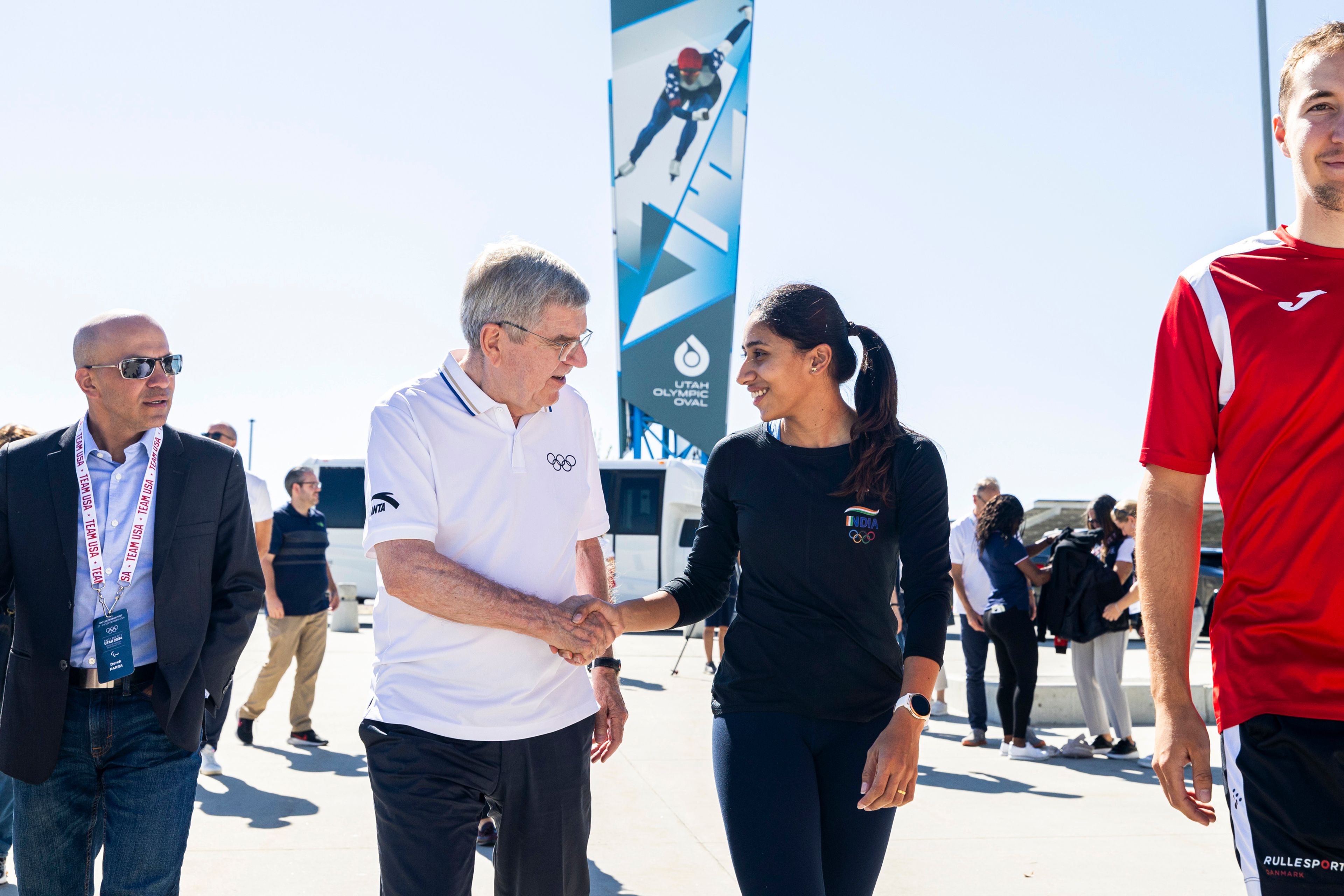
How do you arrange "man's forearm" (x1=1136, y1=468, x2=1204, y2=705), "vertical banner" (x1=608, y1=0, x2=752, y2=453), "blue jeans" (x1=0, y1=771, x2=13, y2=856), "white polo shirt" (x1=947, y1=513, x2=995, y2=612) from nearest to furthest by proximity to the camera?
"man's forearm" (x1=1136, y1=468, x2=1204, y2=705), "blue jeans" (x1=0, y1=771, x2=13, y2=856), "white polo shirt" (x1=947, y1=513, x2=995, y2=612), "vertical banner" (x1=608, y1=0, x2=752, y2=453)

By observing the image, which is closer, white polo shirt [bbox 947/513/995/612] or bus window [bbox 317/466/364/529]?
white polo shirt [bbox 947/513/995/612]

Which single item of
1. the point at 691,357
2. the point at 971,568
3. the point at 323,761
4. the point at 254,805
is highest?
the point at 691,357

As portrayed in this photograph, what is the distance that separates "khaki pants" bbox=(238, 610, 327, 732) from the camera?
7801 mm

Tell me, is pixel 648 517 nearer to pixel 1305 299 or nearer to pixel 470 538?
pixel 470 538

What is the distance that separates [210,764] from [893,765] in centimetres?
563

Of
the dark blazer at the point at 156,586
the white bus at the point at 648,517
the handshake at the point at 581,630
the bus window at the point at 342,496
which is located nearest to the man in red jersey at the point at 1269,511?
the handshake at the point at 581,630

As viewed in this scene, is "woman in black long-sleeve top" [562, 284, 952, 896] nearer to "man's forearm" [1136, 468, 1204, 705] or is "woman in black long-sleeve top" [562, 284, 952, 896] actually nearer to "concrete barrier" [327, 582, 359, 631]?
"man's forearm" [1136, 468, 1204, 705]

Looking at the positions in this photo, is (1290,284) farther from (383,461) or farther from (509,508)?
(383,461)

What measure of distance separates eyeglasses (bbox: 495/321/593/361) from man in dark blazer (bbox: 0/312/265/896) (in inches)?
43.5

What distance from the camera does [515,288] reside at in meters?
2.74

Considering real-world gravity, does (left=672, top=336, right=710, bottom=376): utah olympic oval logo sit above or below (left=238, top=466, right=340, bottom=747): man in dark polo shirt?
above

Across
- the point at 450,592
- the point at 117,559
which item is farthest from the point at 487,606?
the point at 117,559

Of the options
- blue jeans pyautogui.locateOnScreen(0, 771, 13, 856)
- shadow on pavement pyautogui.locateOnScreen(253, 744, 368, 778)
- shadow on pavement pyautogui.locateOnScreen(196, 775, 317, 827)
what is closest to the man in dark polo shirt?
shadow on pavement pyautogui.locateOnScreen(253, 744, 368, 778)

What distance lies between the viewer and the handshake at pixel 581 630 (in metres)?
2.58
